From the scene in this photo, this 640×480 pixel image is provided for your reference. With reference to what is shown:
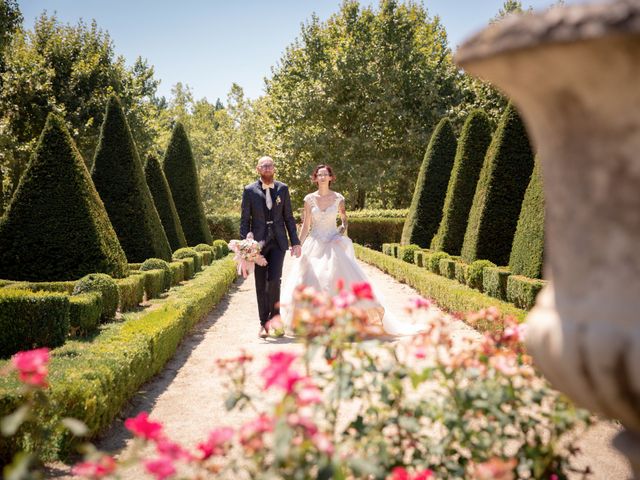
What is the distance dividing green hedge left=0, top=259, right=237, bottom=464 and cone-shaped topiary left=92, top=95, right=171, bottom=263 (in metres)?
5.44

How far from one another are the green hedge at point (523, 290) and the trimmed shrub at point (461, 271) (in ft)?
8.03

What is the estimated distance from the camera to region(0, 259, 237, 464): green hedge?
437cm

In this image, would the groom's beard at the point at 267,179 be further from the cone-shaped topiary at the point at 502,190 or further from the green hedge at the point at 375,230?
the green hedge at the point at 375,230

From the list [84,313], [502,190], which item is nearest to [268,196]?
[84,313]

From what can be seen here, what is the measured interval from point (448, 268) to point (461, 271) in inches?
44.6

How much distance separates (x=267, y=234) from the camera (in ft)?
29.4

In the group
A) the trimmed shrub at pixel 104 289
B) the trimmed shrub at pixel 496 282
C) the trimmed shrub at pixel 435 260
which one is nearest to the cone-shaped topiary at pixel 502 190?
the trimmed shrub at pixel 435 260

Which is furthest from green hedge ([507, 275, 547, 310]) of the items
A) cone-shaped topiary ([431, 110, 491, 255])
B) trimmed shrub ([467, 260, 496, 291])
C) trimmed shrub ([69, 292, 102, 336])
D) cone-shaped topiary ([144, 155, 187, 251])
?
cone-shaped topiary ([144, 155, 187, 251])

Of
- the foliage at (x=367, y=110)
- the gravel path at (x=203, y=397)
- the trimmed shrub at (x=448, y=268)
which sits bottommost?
the gravel path at (x=203, y=397)

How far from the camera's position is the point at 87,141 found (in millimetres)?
28734

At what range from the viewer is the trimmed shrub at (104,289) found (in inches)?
338

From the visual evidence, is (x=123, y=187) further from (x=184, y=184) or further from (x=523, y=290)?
(x=523, y=290)

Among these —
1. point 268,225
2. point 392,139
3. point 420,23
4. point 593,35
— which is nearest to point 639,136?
point 593,35

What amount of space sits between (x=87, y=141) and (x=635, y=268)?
29281 millimetres
